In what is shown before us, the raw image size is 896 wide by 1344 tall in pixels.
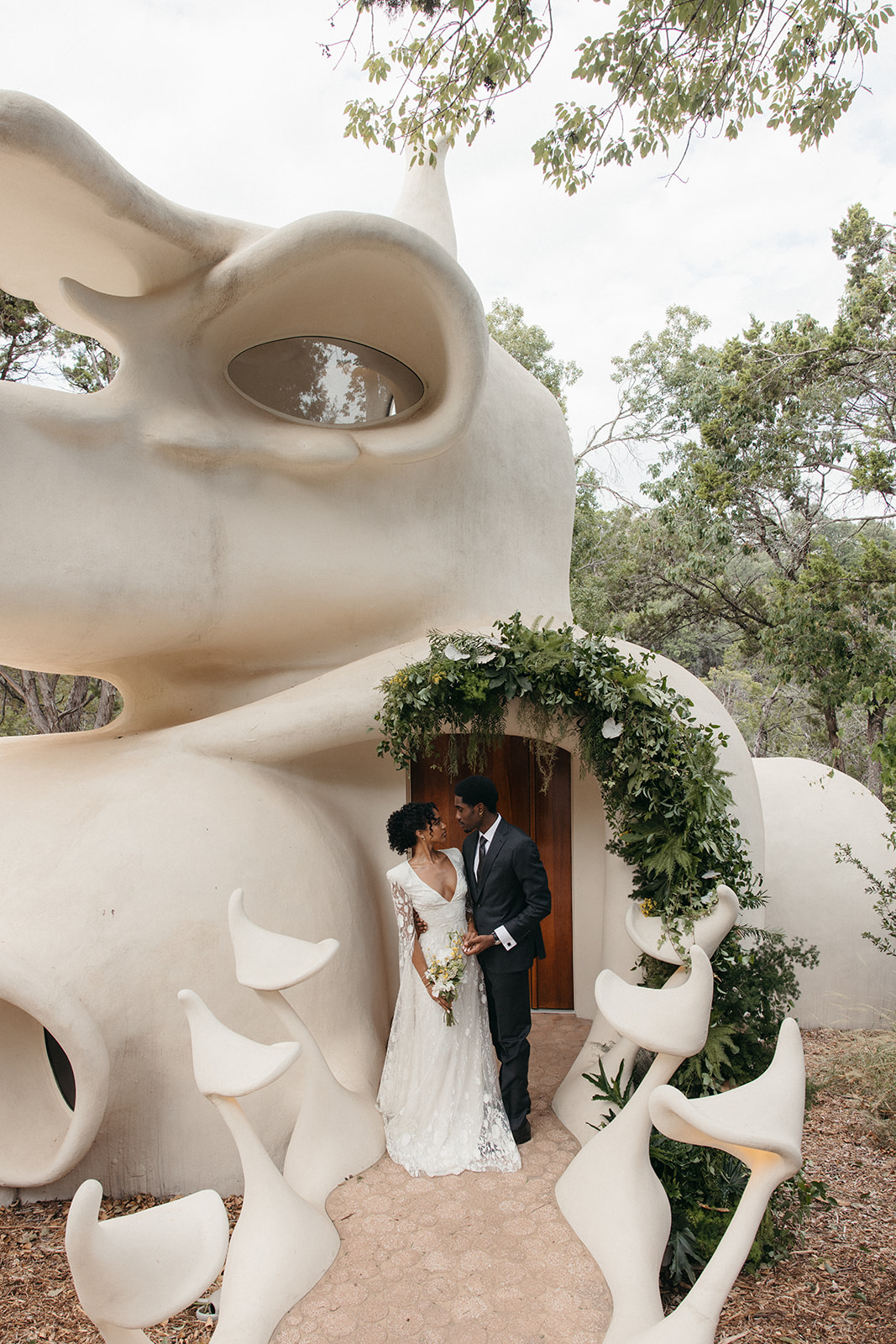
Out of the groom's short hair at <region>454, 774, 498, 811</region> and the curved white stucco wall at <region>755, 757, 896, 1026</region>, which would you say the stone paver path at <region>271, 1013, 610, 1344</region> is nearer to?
the groom's short hair at <region>454, 774, 498, 811</region>

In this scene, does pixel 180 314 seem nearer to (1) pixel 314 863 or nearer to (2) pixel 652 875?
(1) pixel 314 863

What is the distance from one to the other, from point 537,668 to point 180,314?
3.25 metres

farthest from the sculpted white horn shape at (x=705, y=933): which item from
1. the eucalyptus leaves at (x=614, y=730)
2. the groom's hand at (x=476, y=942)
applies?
the groom's hand at (x=476, y=942)

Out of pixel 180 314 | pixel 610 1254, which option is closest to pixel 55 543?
pixel 180 314

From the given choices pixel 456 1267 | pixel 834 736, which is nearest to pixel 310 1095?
pixel 456 1267

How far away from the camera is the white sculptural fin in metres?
7.46

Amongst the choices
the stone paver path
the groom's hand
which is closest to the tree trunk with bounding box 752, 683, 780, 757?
the groom's hand

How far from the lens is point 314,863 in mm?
5391

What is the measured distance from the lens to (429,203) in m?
7.50

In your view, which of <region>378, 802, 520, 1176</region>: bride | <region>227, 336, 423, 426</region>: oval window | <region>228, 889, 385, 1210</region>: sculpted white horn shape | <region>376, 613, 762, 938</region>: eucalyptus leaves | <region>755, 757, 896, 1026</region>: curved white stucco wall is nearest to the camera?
<region>228, 889, 385, 1210</region>: sculpted white horn shape

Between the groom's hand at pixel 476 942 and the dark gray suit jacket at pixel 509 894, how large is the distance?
0.28 feet

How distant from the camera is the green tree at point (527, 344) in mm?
19641

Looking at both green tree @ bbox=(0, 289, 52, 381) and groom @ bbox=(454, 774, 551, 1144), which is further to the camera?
green tree @ bbox=(0, 289, 52, 381)

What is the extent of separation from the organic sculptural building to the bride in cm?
52
